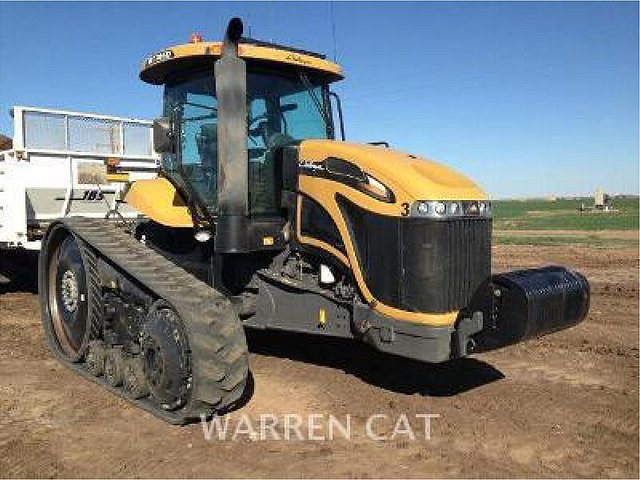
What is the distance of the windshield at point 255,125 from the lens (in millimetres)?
5883

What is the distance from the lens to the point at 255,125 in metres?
5.92

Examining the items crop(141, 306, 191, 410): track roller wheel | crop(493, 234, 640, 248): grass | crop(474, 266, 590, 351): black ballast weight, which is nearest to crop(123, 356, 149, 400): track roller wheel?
crop(141, 306, 191, 410): track roller wheel

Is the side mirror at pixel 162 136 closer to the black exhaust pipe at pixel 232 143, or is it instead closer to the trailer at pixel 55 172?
the black exhaust pipe at pixel 232 143

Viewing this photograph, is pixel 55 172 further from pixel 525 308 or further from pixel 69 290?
pixel 525 308

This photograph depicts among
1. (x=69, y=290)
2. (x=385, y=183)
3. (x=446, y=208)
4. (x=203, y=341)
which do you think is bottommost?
(x=203, y=341)

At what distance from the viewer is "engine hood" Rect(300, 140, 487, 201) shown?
4.96 meters

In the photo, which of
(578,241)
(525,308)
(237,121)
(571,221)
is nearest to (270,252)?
(237,121)

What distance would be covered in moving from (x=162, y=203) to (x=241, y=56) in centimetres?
160

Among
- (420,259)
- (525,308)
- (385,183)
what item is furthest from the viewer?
(525,308)

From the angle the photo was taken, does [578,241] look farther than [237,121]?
Yes

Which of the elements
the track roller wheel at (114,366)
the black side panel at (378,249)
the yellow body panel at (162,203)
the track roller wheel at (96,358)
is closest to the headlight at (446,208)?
the black side panel at (378,249)

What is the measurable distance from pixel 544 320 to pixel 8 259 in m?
10.9

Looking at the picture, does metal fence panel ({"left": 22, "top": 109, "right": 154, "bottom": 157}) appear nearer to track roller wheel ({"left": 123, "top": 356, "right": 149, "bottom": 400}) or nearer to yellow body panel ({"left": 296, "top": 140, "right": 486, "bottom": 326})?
track roller wheel ({"left": 123, "top": 356, "right": 149, "bottom": 400})

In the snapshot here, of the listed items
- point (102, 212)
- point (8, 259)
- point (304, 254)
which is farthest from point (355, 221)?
point (8, 259)
